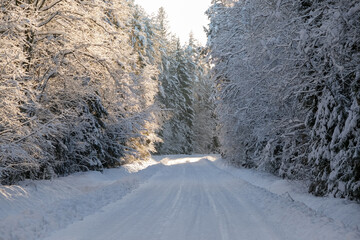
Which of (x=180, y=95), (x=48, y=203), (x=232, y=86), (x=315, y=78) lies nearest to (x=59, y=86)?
(x=48, y=203)

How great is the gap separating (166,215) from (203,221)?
3.58ft

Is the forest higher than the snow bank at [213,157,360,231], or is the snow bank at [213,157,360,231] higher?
the forest

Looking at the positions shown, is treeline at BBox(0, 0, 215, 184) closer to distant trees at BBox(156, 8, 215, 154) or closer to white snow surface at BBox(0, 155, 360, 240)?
white snow surface at BBox(0, 155, 360, 240)

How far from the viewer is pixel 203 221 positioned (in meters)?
8.35

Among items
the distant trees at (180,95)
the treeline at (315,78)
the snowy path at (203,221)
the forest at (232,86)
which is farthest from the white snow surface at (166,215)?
the distant trees at (180,95)

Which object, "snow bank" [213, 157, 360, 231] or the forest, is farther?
the forest

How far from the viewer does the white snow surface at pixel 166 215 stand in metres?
6.97

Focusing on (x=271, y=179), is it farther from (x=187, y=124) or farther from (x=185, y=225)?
(x=187, y=124)

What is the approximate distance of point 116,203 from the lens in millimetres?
10820

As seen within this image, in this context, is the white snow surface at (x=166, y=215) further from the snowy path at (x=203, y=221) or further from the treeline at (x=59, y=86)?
the treeline at (x=59, y=86)

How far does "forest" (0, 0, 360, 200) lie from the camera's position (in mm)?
8336

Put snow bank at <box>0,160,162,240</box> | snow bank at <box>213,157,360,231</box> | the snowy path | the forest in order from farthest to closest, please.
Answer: the forest, snow bank at <box>213,157,360,231</box>, snow bank at <box>0,160,162,240</box>, the snowy path

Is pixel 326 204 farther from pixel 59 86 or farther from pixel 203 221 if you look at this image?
pixel 59 86

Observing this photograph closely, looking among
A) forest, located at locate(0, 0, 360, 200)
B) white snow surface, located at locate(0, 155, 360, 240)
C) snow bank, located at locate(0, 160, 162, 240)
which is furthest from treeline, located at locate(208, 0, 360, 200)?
snow bank, located at locate(0, 160, 162, 240)
